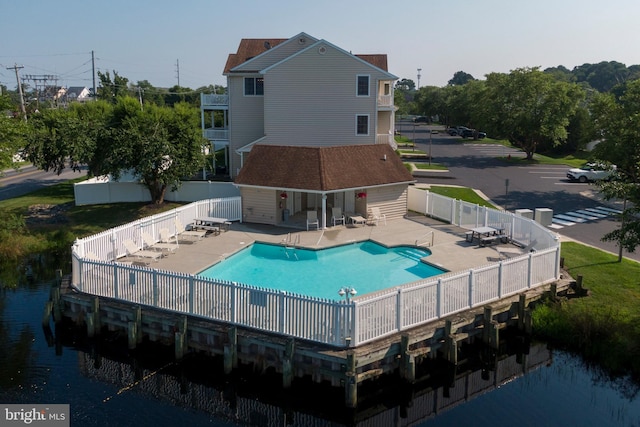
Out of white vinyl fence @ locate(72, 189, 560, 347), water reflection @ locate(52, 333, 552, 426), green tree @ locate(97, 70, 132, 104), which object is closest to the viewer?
water reflection @ locate(52, 333, 552, 426)

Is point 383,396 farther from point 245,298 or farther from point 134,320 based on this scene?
point 134,320

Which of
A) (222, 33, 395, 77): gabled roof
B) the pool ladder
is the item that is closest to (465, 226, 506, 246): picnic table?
the pool ladder

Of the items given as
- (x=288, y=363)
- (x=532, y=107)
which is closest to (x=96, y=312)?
(x=288, y=363)

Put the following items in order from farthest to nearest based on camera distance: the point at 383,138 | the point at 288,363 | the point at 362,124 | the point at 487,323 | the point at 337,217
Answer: the point at 383,138
the point at 362,124
the point at 337,217
the point at 487,323
the point at 288,363

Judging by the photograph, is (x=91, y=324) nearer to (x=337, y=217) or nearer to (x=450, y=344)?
(x=450, y=344)

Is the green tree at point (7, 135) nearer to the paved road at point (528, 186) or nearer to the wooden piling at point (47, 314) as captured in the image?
the wooden piling at point (47, 314)

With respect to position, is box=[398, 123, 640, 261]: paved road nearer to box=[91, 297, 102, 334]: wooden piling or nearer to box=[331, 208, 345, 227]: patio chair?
box=[331, 208, 345, 227]: patio chair
